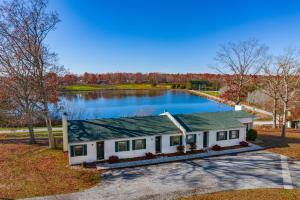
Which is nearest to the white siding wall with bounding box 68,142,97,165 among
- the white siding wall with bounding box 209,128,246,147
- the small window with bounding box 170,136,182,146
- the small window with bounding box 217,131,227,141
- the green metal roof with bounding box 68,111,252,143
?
the green metal roof with bounding box 68,111,252,143

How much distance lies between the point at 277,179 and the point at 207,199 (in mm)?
5323

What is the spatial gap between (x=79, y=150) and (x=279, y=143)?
58.2ft

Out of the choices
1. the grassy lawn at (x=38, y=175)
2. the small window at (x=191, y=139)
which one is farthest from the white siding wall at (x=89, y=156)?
the small window at (x=191, y=139)

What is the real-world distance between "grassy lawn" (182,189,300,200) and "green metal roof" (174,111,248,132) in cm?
723

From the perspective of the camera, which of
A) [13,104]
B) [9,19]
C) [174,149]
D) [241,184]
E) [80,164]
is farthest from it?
[13,104]

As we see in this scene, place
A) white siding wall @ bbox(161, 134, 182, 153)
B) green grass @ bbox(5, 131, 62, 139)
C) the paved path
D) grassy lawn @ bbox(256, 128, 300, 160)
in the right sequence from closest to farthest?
1. the paved path
2. white siding wall @ bbox(161, 134, 182, 153)
3. grassy lawn @ bbox(256, 128, 300, 160)
4. green grass @ bbox(5, 131, 62, 139)

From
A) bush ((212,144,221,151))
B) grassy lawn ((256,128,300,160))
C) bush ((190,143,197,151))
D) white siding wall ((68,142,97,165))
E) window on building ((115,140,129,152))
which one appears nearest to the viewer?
white siding wall ((68,142,97,165))

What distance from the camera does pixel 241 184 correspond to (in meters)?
12.3

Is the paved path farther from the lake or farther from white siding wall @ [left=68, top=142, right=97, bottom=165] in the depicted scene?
the lake

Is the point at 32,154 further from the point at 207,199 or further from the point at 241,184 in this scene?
the point at 241,184

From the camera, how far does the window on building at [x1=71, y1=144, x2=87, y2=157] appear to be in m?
15.2

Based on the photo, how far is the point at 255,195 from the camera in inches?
428

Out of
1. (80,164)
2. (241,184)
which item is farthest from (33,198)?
(241,184)

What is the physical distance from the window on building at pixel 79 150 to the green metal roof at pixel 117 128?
467 millimetres
